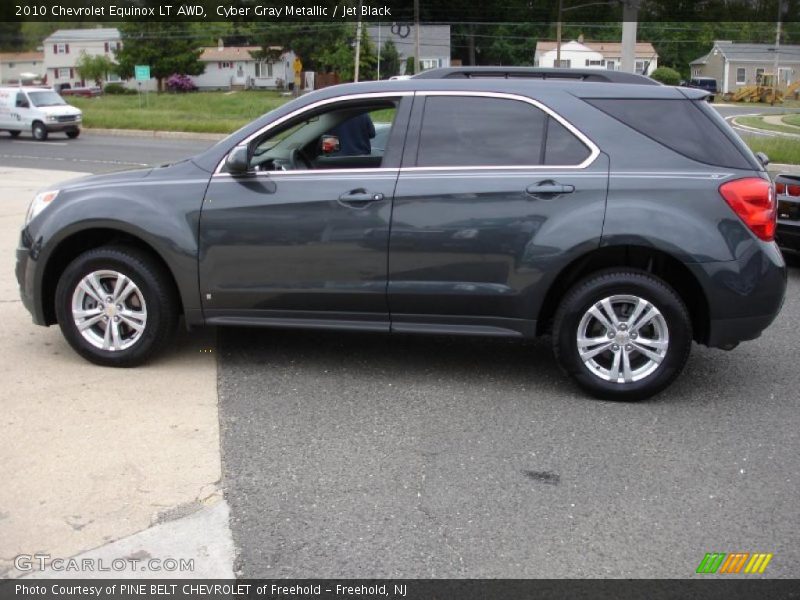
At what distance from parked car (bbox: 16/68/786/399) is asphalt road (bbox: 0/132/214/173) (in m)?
13.8

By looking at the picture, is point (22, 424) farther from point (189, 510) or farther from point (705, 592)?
point (705, 592)

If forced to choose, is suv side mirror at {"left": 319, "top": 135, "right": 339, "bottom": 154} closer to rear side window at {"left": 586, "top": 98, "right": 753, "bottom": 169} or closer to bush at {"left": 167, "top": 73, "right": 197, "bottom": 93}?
rear side window at {"left": 586, "top": 98, "right": 753, "bottom": 169}

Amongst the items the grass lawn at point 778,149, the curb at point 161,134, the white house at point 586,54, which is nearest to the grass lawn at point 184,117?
the curb at point 161,134

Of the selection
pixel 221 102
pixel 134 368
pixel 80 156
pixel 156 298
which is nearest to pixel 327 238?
pixel 156 298

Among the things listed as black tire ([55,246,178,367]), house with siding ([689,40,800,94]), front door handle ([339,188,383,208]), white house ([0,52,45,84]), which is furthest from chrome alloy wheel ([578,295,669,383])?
white house ([0,52,45,84])

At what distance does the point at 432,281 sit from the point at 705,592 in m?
2.48

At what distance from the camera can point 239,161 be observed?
539cm

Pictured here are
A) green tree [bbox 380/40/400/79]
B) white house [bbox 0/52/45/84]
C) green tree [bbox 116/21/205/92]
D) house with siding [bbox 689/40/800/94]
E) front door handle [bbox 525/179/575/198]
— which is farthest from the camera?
white house [bbox 0/52/45/84]

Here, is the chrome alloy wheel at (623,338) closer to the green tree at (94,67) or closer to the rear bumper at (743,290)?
the rear bumper at (743,290)

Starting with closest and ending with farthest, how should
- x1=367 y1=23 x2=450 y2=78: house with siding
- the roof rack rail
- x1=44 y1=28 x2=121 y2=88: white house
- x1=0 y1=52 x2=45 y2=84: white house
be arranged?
the roof rack rail → x1=367 y1=23 x2=450 y2=78: house with siding → x1=44 y1=28 x2=121 y2=88: white house → x1=0 y1=52 x2=45 y2=84: white house

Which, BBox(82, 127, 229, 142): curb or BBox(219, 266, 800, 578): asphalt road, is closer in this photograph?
BBox(219, 266, 800, 578): asphalt road

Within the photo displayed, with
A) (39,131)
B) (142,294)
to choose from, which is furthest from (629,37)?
(39,131)

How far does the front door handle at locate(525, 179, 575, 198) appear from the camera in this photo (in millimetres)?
5184

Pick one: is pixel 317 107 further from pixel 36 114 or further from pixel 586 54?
pixel 586 54
